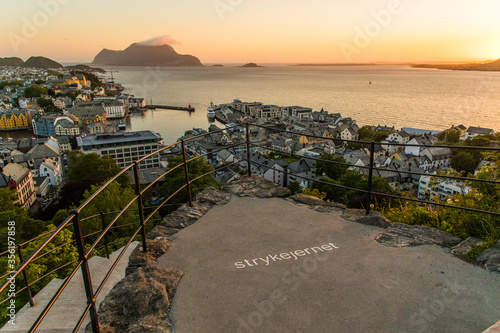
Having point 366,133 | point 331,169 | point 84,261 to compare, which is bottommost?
point 366,133

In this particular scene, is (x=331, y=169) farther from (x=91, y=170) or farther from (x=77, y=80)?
(x=77, y=80)

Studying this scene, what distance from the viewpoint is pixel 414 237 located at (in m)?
3.60

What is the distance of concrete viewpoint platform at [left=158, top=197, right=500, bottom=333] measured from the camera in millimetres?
2406

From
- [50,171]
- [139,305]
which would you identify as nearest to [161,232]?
[139,305]

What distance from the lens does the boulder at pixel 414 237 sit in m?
3.47

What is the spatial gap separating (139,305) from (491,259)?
314cm

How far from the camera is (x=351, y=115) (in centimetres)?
7344

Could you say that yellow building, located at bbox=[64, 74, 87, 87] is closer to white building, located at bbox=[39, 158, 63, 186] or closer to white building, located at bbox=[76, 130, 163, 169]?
white building, located at bbox=[76, 130, 163, 169]

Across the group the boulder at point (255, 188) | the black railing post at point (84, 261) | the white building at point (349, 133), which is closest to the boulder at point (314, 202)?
the boulder at point (255, 188)

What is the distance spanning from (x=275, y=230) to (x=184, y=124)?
66.2 metres

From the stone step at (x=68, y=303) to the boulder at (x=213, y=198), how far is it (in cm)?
131

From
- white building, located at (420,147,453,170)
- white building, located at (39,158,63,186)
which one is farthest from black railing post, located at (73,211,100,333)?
white building, located at (420,147,453,170)

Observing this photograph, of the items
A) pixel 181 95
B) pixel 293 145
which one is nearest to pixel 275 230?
pixel 293 145

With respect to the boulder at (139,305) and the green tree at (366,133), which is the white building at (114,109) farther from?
the boulder at (139,305)
